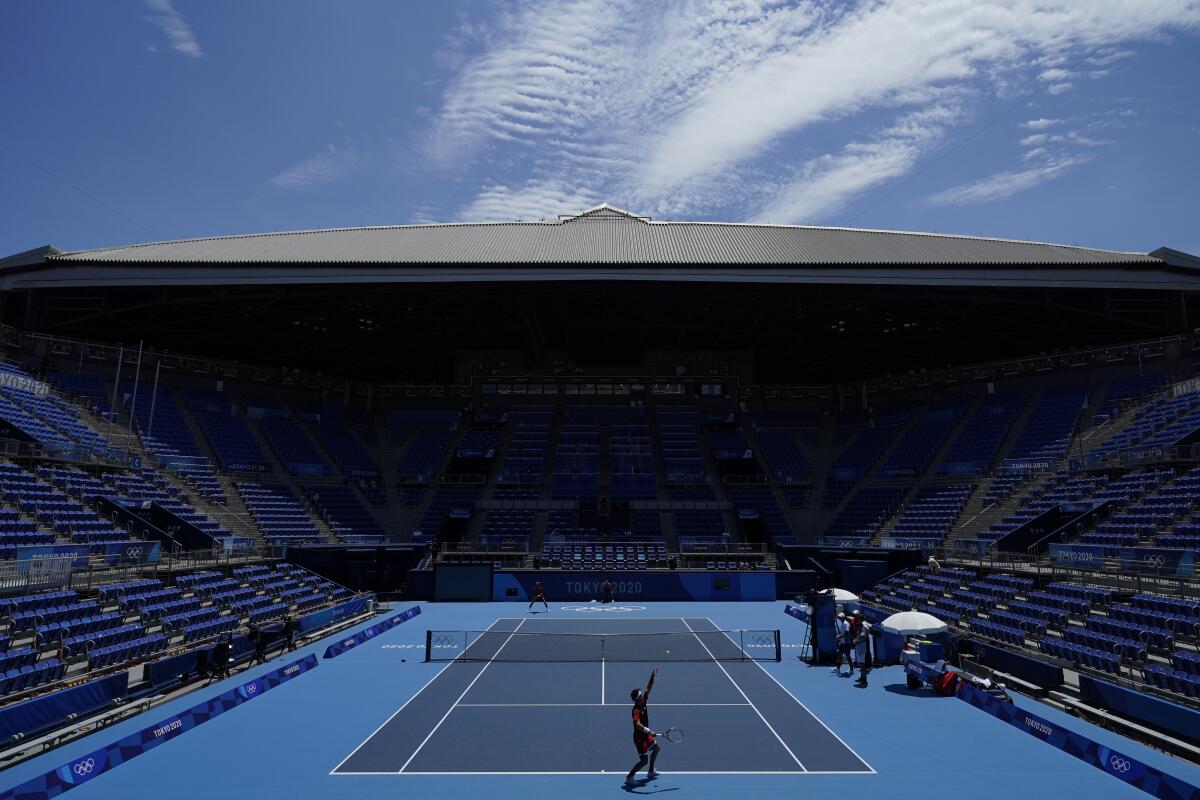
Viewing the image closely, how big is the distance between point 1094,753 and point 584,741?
8.99 meters

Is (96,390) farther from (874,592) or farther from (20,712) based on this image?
(874,592)

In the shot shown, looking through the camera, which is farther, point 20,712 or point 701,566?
point 701,566

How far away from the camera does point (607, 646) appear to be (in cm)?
2453

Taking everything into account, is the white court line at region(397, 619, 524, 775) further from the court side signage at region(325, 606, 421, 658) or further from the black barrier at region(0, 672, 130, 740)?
the black barrier at region(0, 672, 130, 740)

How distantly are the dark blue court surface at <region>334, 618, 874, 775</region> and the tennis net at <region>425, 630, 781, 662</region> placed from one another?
0.13 metres

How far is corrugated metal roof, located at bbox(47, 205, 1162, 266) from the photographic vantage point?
37.3 m

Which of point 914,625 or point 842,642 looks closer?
point 914,625

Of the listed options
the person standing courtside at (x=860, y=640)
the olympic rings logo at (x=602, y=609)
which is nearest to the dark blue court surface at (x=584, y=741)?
the person standing courtside at (x=860, y=640)

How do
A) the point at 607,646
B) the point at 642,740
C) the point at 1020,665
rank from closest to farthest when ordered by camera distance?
the point at 642,740 → the point at 1020,665 → the point at 607,646

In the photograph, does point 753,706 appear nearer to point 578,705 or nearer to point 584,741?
point 578,705

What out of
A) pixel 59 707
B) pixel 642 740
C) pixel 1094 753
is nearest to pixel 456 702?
pixel 642 740

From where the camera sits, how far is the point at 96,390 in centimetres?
4081

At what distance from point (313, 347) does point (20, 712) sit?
39.3 m

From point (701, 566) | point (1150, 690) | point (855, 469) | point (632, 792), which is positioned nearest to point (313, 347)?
point (701, 566)
